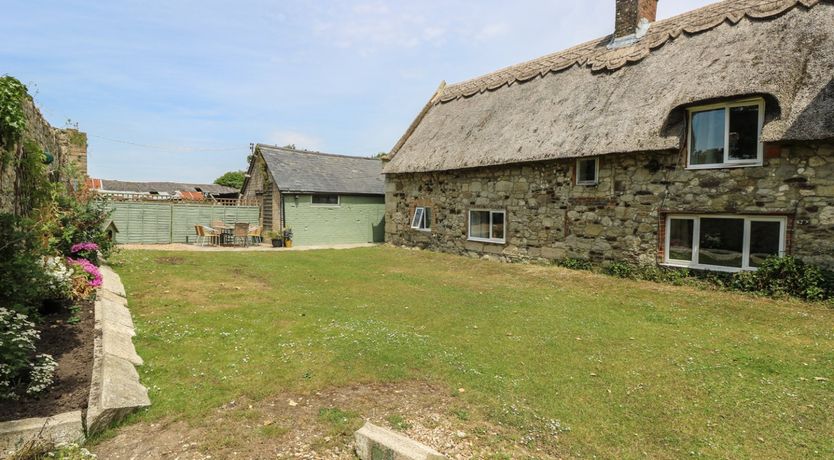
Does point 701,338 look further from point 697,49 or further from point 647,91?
point 697,49

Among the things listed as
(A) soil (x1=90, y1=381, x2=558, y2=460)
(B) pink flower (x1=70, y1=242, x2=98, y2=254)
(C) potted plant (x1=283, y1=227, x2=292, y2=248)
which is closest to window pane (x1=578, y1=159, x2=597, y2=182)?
(A) soil (x1=90, y1=381, x2=558, y2=460)

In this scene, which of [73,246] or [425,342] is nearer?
[425,342]

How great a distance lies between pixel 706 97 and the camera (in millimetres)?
10008

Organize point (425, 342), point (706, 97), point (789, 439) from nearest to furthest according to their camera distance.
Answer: point (789, 439) → point (425, 342) → point (706, 97)

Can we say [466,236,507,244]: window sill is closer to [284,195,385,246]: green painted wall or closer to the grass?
the grass

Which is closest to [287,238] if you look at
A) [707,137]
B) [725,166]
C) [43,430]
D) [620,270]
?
[620,270]

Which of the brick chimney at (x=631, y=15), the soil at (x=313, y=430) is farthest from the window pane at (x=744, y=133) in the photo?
the soil at (x=313, y=430)

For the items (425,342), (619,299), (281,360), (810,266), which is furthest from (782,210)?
(281,360)

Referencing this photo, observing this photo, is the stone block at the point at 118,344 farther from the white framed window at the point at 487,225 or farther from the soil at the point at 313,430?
the white framed window at the point at 487,225

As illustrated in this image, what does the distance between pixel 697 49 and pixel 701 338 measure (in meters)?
8.78

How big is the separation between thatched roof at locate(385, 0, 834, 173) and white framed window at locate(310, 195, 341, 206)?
6.82 metres

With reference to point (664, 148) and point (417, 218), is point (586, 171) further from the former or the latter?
point (417, 218)

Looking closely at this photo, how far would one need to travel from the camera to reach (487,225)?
1586 centimetres

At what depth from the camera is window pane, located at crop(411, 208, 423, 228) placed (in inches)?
746
